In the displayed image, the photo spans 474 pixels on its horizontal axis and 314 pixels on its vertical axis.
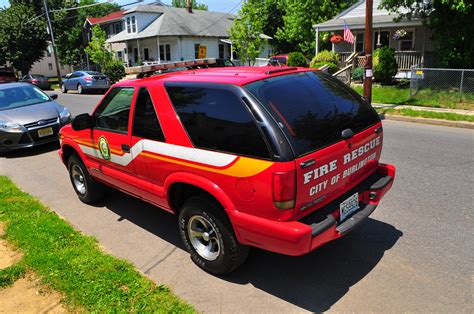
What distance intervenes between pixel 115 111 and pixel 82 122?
0.58m

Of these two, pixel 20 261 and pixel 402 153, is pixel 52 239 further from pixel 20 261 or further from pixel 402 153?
pixel 402 153

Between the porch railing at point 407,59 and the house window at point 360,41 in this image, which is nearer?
the porch railing at point 407,59

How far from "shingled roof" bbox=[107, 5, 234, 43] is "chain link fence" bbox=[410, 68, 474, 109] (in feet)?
87.3

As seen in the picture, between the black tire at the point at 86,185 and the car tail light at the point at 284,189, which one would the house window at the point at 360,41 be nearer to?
the black tire at the point at 86,185

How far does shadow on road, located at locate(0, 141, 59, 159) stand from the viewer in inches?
356

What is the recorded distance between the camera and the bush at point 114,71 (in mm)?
30188

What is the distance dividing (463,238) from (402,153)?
3.56 metres

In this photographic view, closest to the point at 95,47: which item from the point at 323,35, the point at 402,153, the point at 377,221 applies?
the point at 323,35

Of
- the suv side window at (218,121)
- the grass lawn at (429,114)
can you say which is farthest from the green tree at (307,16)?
the suv side window at (218,121)

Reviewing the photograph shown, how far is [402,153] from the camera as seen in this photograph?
7426 millimetres

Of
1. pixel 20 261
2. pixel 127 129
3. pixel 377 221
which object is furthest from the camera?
pixel 377 221

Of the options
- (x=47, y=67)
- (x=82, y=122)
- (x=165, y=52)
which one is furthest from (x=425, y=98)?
(x=47, y=67)

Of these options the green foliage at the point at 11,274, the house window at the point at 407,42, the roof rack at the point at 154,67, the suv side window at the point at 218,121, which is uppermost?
the house window at the point at 407,42

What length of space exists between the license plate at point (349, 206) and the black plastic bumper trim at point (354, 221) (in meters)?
0.04
